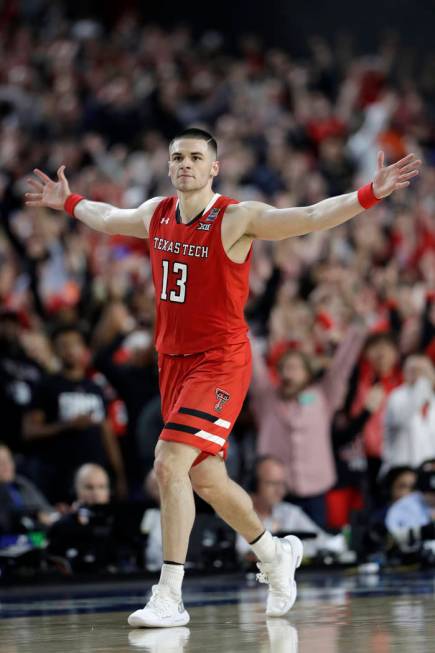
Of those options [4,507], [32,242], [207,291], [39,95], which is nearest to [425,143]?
[39,95]

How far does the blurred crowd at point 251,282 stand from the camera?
11516 mm

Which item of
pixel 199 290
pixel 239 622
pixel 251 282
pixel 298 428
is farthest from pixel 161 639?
pixel 251 282

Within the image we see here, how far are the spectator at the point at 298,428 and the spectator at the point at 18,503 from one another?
6.32 ft

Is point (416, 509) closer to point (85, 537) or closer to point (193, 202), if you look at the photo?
point (85, 537)

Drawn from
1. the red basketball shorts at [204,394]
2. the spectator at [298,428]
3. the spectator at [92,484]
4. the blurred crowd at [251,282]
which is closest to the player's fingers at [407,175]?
the red basketball shorts at [204,394]

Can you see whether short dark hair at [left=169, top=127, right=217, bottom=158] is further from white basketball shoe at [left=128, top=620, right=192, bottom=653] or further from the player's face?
white basketball shoe at [left=128, top=620, right=192, bottom=653]

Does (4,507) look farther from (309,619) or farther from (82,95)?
(82,95)

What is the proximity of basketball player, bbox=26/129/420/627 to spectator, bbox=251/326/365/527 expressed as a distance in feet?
13.4

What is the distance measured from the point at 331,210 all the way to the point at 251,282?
8342 mm

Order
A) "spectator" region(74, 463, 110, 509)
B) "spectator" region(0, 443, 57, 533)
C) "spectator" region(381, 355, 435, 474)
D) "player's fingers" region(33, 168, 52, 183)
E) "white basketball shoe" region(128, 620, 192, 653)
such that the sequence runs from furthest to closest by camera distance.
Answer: "spectator" region(381, 355, 435, 474) → "spectator" region(74, 463, 110, 509) → "spectator" region(0, 443, 57, 533) → "player's fingers" region(33, 168, 52, 183) → "white basketball shoe" region(128, 620, 192, 653)

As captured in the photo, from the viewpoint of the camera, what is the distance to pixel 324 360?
41.8 feet

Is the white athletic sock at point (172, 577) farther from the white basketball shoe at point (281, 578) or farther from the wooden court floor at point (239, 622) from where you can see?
the white basketball shoe at point (281, 578)

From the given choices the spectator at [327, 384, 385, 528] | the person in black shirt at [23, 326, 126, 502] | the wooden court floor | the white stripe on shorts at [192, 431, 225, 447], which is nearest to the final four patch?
the white stripe on shorts at [192, 431, 225, 447]

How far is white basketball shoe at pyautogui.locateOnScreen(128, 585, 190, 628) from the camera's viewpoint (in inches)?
262
